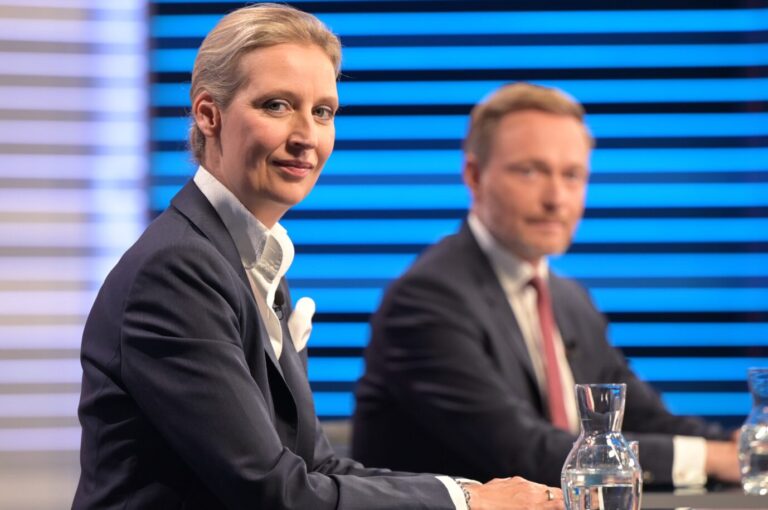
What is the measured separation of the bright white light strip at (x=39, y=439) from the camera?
4.12 m

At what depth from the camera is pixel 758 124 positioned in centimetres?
459

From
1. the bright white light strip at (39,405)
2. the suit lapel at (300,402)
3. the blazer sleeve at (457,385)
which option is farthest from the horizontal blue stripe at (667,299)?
the suit lapel at (300,402)

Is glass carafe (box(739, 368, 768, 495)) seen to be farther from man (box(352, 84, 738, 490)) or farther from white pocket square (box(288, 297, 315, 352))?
white pocket square (box(288, 297, 315, 352))

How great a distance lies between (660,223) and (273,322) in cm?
268

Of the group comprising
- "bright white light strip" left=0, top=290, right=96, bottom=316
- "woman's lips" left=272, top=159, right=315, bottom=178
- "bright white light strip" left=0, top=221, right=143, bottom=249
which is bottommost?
"bright white light strip" left=0, top=290, right=96, bottom=316

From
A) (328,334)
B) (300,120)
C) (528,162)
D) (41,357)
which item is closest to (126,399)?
(300,120)

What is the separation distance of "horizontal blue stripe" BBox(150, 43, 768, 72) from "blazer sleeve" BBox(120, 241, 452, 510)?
105 inches

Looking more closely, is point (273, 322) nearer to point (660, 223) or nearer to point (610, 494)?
point (610, 494)

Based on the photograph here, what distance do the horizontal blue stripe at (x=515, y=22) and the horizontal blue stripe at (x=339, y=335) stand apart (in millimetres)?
1047

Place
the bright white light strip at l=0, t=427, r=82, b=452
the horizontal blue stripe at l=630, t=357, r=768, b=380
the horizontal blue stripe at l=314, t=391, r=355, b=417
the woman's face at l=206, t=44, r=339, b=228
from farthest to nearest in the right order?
the horizontal blue stripe at l=630, t=357, r=768, b=380 < the horizontal blue stripe at l=314, t=391, r=355, b=417 < the bright white light strip at l=0, t=427, r=82, b=452 < the woman's face at l=206, t=44, r=339, b=228

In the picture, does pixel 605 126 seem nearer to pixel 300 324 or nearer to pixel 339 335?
pixel 339 335

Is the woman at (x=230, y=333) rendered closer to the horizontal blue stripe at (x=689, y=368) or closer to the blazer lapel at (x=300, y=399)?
the blazer lapel at (x=300, y=399)

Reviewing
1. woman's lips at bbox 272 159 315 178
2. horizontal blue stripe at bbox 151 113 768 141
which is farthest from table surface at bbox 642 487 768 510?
horizontal blue stripe at bbox 151 113 768 141

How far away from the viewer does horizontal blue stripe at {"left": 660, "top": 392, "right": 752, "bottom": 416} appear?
459cm
